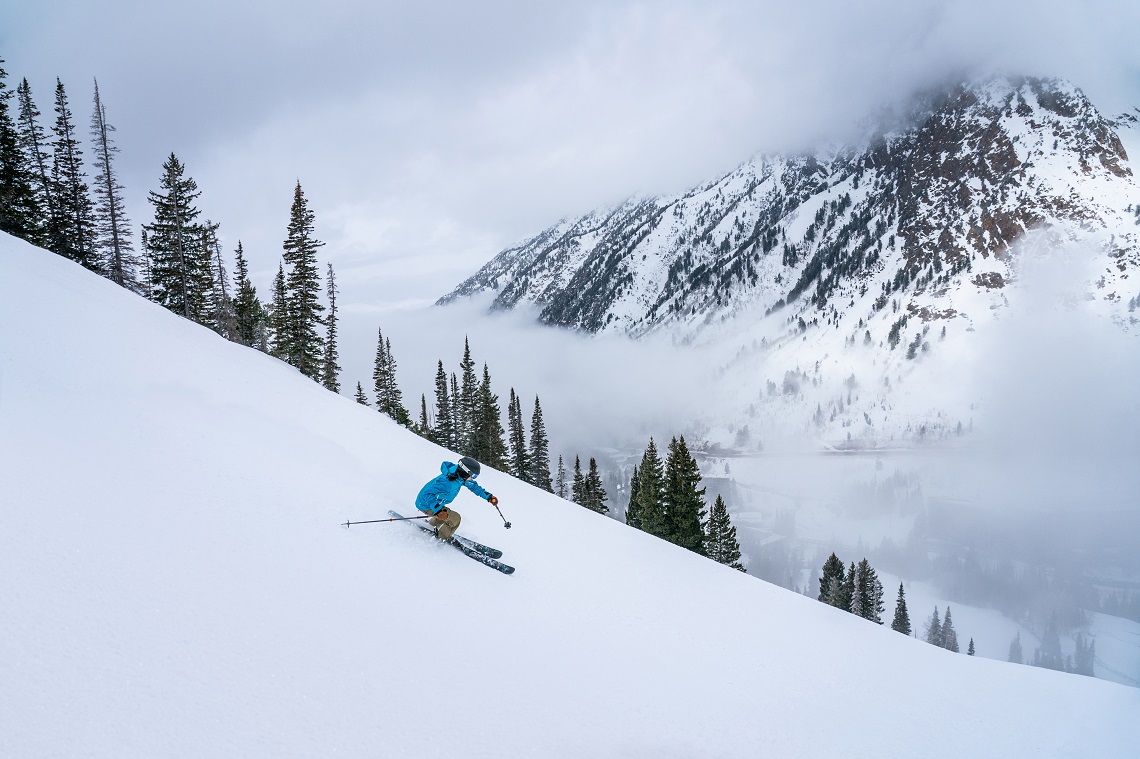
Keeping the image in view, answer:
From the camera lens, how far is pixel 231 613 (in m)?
5.88

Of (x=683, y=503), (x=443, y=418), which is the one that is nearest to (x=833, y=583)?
(x=683, y=503)

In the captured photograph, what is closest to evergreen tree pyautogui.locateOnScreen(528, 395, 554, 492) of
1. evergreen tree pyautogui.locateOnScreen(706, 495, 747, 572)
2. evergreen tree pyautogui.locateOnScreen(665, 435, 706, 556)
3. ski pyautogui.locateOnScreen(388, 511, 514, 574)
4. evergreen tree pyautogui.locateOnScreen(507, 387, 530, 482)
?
evergreen tree pyautogui.locateOnScreen(507, 387, 530, 482)

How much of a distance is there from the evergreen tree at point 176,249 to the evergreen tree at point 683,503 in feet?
120

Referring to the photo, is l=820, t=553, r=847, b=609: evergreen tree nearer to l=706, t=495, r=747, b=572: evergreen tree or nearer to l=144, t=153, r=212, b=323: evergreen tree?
l=706, t=495, r=747, b=572: evergreen tree

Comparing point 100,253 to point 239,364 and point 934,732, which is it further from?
point 934,732

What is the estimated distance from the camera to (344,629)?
6340 mm

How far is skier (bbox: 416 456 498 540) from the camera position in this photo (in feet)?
32.4

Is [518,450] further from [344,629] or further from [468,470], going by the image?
[344,629]

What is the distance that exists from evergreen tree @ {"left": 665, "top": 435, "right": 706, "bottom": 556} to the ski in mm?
27294

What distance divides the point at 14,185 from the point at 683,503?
46.7 meters

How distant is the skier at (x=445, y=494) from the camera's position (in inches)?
389

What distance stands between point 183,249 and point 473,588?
4043cm

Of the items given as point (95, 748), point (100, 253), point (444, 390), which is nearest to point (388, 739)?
point (95, 748)

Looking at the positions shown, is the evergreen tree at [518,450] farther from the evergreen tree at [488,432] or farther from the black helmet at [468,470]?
the black helmet at [468,470]
